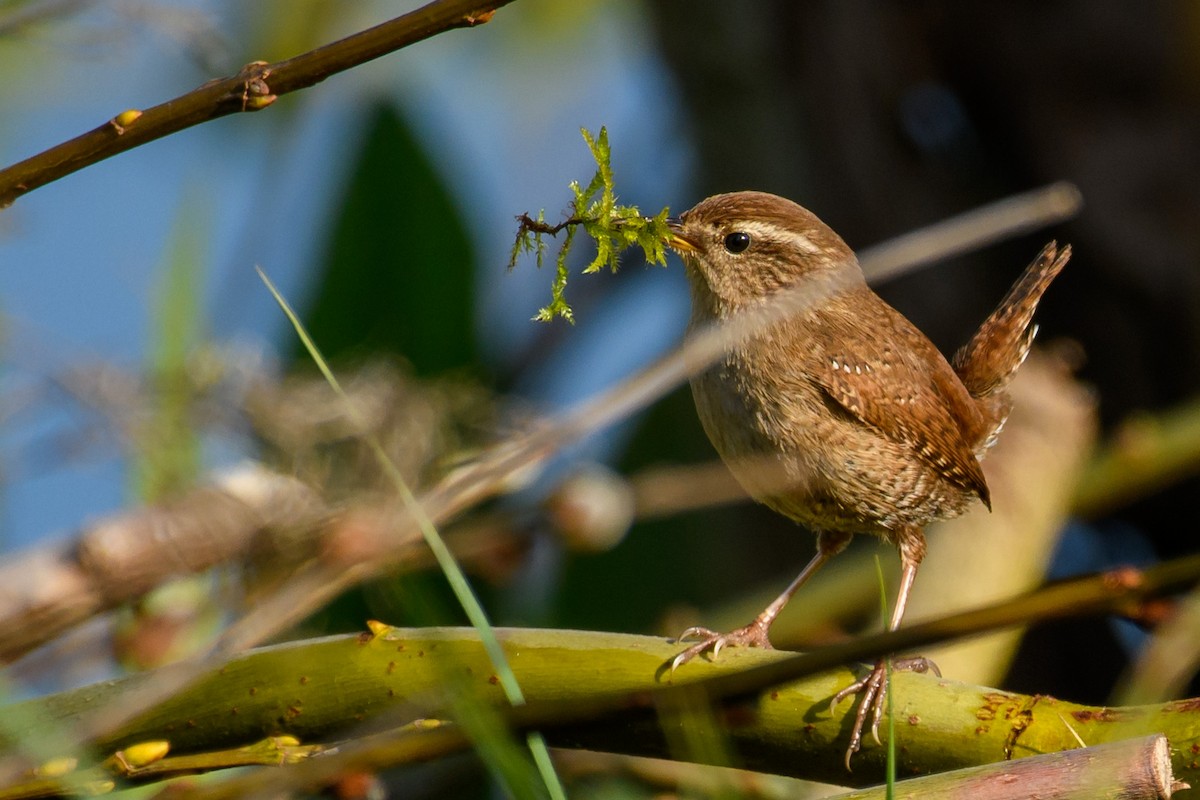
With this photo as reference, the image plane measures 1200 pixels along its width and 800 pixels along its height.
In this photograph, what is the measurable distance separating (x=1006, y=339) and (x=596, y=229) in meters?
1.65

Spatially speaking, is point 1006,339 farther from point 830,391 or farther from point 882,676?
point 882,676

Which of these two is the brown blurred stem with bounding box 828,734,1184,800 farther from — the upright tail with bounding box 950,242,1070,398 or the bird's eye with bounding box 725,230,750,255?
the upright tail with bounding box 950,242,1070,398

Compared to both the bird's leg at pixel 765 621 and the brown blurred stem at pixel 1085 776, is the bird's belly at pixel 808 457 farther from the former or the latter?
the brown blurred stem at pixel 1085 776

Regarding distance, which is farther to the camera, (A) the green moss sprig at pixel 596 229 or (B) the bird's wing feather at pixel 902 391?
(B) the bird's wing feather at pixel 902 391

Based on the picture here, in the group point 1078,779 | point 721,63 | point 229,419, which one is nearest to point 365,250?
point 229,419

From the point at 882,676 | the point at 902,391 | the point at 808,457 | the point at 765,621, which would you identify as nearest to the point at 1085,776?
the point at 882,676

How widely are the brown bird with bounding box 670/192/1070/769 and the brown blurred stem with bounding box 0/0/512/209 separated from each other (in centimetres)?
128

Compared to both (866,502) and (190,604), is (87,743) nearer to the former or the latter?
(190,604)

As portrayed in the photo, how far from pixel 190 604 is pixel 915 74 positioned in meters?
3.73

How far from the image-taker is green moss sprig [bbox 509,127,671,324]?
153 cm

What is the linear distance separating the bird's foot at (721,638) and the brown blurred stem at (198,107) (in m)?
0.73

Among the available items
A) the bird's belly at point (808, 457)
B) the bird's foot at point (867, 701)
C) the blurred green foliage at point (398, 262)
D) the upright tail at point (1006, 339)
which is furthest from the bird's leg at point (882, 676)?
the blurred green foliage at point (398, 262)

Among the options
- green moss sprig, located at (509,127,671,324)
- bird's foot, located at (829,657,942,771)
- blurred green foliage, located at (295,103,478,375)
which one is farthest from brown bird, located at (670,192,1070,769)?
blurred green foliage, located at (295,103,478,375)

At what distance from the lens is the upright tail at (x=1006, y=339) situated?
3.04 metres
